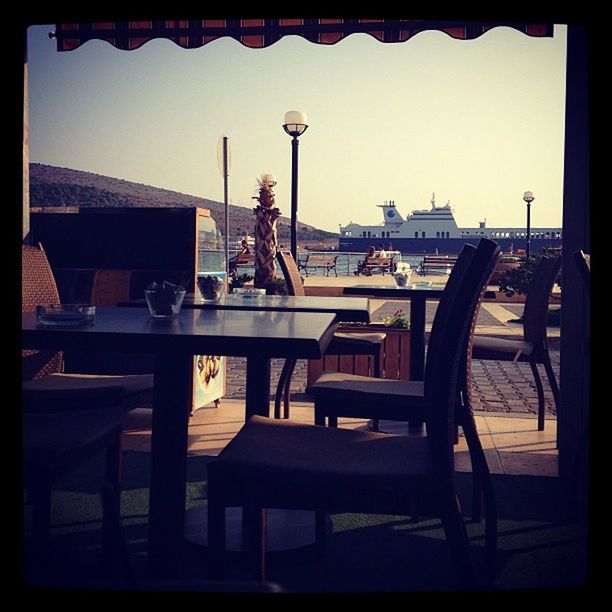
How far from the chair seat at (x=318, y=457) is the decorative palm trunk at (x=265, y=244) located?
5.77 meters

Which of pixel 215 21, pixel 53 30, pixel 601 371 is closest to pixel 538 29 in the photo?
pixel 215 21

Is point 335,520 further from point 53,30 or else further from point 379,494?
point 53,30

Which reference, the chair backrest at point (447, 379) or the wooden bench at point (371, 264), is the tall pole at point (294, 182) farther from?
the wooden bench at point (371, 264)

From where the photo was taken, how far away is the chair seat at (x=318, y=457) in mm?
1480

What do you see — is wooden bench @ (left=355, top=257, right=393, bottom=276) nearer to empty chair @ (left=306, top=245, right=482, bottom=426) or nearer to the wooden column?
the wooden column

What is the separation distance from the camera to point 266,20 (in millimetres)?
4527

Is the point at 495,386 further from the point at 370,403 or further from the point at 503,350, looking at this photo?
the point at 370,403

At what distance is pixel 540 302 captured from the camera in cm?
393

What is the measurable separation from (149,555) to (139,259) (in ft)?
9.27

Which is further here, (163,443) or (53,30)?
(53,30)

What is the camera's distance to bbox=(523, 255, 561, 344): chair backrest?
3910mm

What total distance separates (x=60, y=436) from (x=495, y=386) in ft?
13.7

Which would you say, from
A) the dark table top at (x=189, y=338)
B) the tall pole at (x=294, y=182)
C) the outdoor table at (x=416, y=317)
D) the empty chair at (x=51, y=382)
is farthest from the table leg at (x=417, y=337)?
the tall pole at (x=294, y=182)

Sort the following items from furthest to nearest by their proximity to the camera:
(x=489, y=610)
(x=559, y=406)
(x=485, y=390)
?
(x=485, y=390)
(x=559, y=406)
(x=489, y=610)
